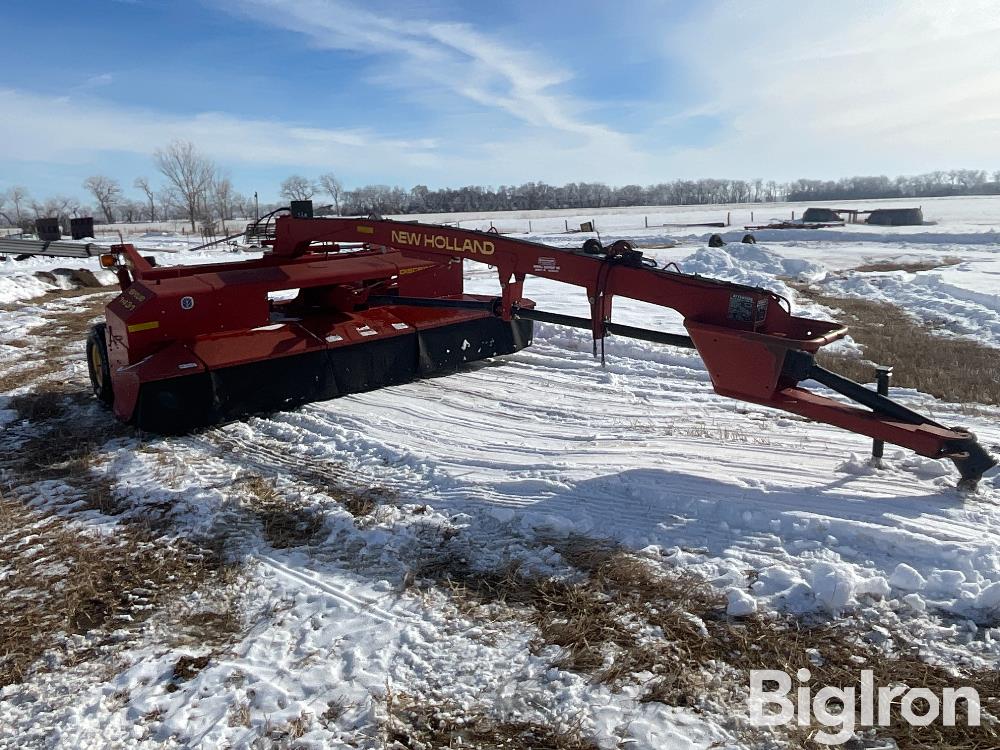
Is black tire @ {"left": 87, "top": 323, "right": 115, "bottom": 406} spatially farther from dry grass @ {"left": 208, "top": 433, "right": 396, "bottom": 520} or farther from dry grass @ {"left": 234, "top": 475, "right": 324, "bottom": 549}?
dry grass @ {"left": 234, "top": 475, "right": 324, "bottom": 549}

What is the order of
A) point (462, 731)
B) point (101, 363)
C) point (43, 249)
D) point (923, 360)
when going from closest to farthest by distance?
point (462, 731) < point (101, 363) < point (923, 360) < point (43, 249)

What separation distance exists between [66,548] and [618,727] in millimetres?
3601

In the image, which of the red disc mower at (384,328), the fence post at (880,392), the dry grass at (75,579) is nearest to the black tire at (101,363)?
the red disc mower at (384,328)

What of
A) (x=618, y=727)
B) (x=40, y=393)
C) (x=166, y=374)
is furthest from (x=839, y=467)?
(x=40, y=393)

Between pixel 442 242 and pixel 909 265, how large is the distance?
2038cm

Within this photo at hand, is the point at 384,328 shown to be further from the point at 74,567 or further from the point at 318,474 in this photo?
the point at 74,567

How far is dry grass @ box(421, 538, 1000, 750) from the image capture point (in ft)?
9.55

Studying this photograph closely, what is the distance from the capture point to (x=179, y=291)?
21.1ft


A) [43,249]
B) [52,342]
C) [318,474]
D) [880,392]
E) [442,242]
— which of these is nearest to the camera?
[880,392]

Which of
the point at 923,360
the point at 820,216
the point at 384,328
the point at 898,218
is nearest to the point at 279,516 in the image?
the point at 384,328

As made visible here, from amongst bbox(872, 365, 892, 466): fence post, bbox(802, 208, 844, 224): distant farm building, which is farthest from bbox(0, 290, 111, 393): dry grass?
bbox(802, 208, 844, 224): distant farm building

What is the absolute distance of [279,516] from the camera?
466cm

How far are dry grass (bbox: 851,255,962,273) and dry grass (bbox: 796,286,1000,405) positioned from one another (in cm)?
1026

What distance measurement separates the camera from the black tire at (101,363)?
23.3 feet
